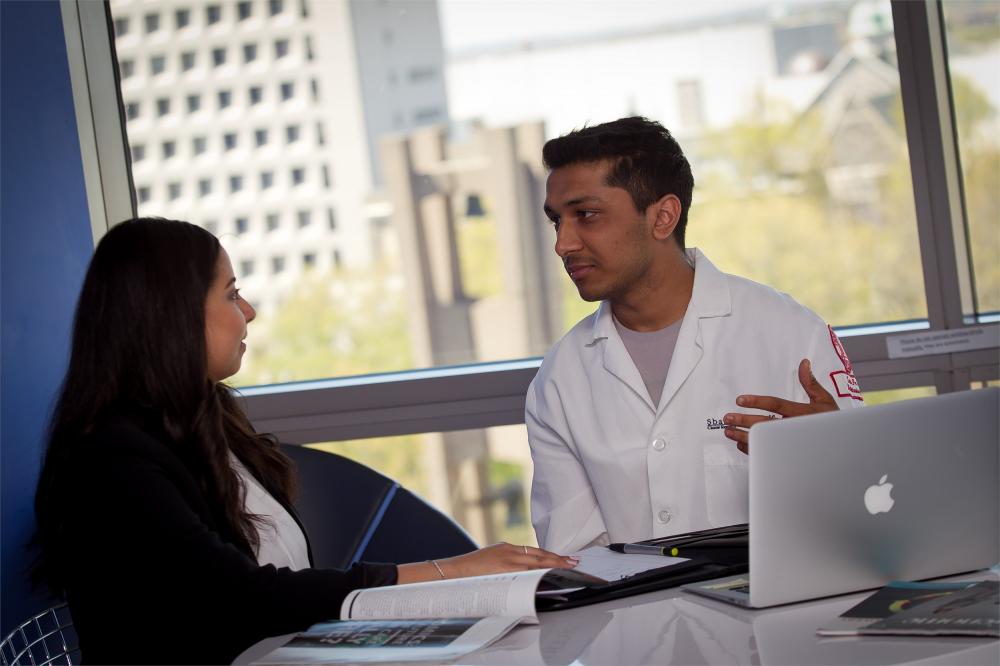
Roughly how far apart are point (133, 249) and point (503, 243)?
1758 millimetres

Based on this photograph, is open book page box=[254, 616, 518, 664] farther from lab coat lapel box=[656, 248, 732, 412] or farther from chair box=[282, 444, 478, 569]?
chair box=[282, 444, 478, 569]

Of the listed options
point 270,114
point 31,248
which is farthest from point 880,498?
point 270,114

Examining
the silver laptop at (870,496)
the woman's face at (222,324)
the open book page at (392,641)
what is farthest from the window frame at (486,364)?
the open book page at (392,641)

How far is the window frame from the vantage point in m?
3.09

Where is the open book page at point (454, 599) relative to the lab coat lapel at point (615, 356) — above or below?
below

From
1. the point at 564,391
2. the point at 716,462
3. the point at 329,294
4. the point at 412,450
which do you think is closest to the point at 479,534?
the point at 412,450

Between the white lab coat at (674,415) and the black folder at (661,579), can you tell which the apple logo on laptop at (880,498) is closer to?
the black folder at (661,579)

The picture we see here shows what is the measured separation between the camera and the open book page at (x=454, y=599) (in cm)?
151

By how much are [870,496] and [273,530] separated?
3.63 feet

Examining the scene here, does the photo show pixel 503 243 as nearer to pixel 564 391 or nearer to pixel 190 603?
pixel 564 391

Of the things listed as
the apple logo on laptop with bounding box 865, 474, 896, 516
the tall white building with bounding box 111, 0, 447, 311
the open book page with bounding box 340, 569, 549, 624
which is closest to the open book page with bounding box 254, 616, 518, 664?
the open book page with bounding box 340, 569, 549, 624

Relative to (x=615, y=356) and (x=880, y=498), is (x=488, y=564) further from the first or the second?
(x=615, y=356)

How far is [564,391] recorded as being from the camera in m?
2.52

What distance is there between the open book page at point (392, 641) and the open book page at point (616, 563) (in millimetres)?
268
